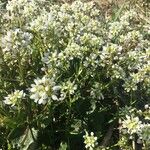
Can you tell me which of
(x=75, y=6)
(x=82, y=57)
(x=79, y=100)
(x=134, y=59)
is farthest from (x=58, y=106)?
(x=75, y=6)

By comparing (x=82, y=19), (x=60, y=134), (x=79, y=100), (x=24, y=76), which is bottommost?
(x=60, y=134)

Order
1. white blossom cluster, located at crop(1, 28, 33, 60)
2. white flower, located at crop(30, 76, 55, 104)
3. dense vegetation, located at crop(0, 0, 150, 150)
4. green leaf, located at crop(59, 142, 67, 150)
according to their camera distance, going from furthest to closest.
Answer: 1. green leaf, located at crop(59, 142, 67, 150)
2. dense vegetation, located at crop(0, 0, 150, 150)
3. white blossom cluster, located at crop(1, 28, 33, 60)
4. white flower, located at crop(30, 76, 55, 104)

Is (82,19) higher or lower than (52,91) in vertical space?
higher

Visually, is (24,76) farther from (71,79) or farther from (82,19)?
(82,19)

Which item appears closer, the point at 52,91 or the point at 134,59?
the point at 52,91

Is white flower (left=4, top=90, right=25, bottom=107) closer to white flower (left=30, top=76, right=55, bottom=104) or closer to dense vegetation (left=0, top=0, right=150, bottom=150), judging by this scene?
dense vegetation (left=0, top=0, right=150, bottom=150)

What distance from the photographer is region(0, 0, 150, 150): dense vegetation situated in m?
2.87

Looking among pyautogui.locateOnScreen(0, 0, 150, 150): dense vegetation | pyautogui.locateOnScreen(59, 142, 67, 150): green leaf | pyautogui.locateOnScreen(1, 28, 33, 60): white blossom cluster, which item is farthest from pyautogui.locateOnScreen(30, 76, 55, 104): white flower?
pyautogui.locateOnScreen(59, 142, 67, 150): green leaf

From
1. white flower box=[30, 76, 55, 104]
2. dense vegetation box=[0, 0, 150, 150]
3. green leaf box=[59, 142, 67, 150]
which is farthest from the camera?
green leaf box=[59, 142, 67, 150]

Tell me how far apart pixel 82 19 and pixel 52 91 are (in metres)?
0.99

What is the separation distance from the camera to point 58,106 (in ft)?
10.2

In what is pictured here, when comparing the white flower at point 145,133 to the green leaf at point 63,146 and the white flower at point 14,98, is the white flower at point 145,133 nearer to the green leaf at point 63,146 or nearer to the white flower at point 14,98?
the green leaf at point 63,146

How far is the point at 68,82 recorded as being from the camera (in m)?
2.82

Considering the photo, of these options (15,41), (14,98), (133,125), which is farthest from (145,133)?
(15,41)
